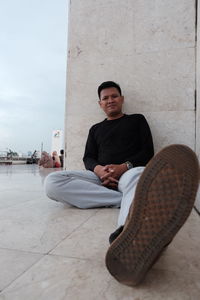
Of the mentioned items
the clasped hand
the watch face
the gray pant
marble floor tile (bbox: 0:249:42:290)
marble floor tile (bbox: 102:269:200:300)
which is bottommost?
marble floor tile (bbox: 0:249:42:290)

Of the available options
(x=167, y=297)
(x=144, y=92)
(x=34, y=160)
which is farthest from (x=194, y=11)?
(x=34, y=160)

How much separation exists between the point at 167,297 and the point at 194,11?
2284mm

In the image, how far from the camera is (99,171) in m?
1.60

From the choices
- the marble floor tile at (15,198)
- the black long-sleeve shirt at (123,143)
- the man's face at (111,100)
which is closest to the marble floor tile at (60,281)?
the black long-sleeve shirt at (123,143)

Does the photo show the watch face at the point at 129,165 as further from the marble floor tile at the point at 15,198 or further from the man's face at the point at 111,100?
the marble floor tile at the point at 15,198

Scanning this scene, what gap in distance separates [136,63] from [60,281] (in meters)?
1.97

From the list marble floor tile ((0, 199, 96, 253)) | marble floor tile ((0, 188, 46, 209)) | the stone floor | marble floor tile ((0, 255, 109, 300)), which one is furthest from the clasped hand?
marble floor tile ((0, 255, 109, 300))

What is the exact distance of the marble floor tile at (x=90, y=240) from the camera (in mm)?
771

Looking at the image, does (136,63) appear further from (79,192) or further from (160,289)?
(160,289)

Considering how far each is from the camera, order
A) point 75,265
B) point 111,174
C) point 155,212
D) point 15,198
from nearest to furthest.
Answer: point 155,212
point 75,265
point 111,174
point 15,198

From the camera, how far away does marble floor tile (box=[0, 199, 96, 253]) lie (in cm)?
87

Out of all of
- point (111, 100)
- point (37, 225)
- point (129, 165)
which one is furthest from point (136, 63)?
point (37, 225)

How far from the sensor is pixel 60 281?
587 mm

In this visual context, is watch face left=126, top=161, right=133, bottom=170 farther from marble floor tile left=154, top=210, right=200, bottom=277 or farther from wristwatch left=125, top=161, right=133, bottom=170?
marble floor tile left=154, top=210, right=200, bottom=277
